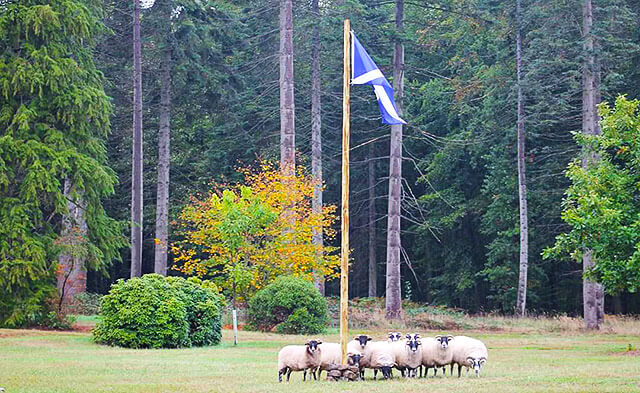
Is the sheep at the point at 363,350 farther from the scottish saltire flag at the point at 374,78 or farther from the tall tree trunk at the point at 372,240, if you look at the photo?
the tall tree trunk at the point at 372,240

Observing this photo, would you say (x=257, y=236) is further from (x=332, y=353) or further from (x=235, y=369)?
(x=332, y=353)

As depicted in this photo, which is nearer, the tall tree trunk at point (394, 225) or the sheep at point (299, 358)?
the sheep at point (299, 358)

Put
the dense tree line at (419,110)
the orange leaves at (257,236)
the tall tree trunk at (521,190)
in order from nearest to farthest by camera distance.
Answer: the orange leaves at (257,236), the dense tree line at (419,110), the tall tree trunk at (521,190)

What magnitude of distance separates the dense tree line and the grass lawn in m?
11.5

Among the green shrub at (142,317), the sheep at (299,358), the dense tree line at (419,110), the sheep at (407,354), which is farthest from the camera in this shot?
the dense tree line at (419,110)

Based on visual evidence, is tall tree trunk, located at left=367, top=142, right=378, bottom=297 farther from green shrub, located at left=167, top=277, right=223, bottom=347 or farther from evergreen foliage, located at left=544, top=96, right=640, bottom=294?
evergreen foliage, located at left=544, top=96, right=640, bottom=294

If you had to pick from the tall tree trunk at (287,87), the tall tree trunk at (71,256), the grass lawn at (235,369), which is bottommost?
the grass lawn at (235,369)

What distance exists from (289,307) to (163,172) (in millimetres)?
17020

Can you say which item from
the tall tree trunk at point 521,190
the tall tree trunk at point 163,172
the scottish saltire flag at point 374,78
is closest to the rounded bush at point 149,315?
the scottish saltire flag at point 374,78

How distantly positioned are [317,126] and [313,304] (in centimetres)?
1543

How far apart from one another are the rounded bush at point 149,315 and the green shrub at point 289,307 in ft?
16.4

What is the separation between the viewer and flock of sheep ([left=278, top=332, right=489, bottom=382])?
19.7 metres

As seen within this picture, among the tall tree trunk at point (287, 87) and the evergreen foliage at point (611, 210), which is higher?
the tall tree trunk at point (287, 87)

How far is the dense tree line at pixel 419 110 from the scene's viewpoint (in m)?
43.5
